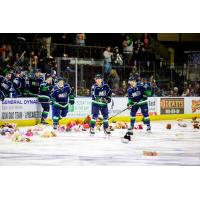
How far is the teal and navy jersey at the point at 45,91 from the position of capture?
7152 millimetres

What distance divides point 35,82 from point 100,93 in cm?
82

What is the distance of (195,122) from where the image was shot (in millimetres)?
7438

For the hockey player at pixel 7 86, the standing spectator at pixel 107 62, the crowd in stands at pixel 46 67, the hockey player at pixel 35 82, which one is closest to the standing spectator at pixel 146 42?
the crowd in stands at pixel 46 67

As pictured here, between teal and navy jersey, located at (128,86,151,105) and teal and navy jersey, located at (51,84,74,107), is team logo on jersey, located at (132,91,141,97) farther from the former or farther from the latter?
teal and navy jersey, located at (51,84,74,107)

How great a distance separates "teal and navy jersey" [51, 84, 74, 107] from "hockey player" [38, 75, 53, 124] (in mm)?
70

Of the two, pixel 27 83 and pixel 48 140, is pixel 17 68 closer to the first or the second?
pixel 27 83

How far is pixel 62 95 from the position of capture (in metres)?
7.21

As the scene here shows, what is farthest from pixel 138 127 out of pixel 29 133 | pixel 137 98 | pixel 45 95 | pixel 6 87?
pixel 6 87

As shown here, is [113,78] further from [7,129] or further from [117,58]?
[7,129]

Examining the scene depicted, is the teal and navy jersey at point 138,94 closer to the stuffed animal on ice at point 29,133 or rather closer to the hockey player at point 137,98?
the hockey player at point 137,98

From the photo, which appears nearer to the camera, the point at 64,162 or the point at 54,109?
the point at 64,162

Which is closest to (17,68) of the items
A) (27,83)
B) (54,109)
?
(27,83)

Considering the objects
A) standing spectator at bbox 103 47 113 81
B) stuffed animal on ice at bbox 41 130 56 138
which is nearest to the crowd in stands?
standing spectator at bbox 103 47 113 81
